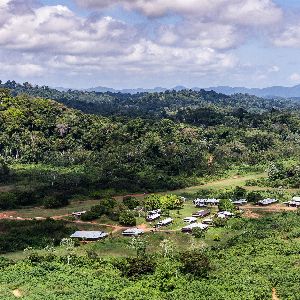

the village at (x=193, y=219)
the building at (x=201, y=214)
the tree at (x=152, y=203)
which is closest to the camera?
the village at (x=193, y=219)

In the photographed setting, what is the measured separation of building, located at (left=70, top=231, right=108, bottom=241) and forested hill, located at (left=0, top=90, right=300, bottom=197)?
36.3 metres

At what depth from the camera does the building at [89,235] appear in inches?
3118

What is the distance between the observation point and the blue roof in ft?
261

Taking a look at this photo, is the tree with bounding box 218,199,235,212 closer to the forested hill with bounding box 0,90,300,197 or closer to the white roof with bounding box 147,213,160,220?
the white roof with bounding box 147,213,160,220

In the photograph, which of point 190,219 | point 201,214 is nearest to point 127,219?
point 190,219

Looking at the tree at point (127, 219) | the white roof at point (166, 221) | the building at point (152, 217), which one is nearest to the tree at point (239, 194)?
the building at point (152, 217)

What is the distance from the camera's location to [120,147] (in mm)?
147250

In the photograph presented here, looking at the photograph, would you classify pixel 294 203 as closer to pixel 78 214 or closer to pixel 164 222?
pixel 164 222

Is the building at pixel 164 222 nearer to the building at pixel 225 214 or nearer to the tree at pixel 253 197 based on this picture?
the building at pixel 225 214

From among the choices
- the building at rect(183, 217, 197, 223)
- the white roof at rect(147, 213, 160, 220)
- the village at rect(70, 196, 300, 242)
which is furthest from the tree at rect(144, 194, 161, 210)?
the building at rect(183, 217, 197, 223)

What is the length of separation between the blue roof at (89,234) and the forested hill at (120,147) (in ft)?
119

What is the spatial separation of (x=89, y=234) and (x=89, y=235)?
39 cm

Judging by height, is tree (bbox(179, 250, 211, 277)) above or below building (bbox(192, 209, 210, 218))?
above

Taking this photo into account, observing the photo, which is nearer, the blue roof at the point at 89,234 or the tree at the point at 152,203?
the blue roof at the point at 89,234
